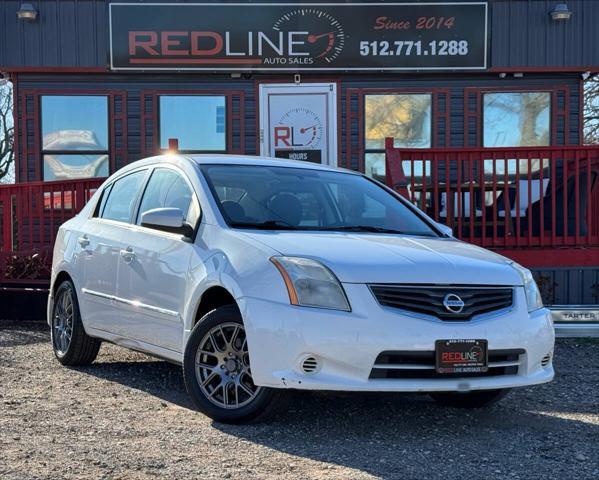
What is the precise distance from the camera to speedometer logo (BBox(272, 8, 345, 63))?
1151 cm

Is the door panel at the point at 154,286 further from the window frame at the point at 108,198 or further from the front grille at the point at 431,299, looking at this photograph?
the front grille at the point at 431,299

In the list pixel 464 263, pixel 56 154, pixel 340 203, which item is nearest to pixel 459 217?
pixel 340 203

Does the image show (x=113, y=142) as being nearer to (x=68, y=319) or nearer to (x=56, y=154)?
(x=56, y=154)

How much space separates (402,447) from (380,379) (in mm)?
381

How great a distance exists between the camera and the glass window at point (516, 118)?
39.5 feet

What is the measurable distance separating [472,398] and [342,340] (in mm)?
1429

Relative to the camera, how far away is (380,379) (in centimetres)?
428

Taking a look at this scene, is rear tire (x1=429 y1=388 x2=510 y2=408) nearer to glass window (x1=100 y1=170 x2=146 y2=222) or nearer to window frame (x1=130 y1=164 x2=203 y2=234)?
window frame (x1=130 y1=164 x2=203 y2=234)

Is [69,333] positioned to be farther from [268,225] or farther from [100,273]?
[268,225]

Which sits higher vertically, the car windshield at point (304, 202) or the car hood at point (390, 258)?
the car windshield at point (304, 202)

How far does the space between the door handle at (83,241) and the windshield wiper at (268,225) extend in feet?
5.96

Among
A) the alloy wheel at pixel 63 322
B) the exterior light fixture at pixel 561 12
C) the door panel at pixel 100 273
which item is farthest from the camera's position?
the exterior light fixture at pixel 561 12

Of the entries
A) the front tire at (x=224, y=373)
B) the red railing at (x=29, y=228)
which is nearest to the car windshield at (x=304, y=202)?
the front tire at (x=224, y=373)

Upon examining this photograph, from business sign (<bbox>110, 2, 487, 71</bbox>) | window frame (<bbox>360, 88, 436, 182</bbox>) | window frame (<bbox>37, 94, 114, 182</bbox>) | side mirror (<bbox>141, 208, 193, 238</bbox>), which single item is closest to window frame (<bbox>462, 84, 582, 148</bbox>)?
window frame (<bbox>360, 88, 436, 182</bbox>)
